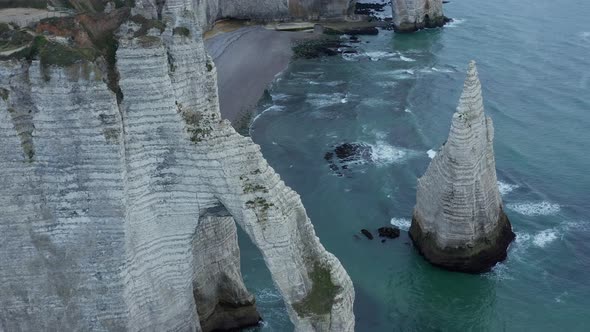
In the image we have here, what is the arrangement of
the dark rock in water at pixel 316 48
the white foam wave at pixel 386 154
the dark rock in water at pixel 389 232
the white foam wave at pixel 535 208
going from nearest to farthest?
the dark rock in water at pixel 389 232, the white foam wave at pixel 535 208, the white foam wave at pixel 386 154, the dark rock in water at pixel 316 48

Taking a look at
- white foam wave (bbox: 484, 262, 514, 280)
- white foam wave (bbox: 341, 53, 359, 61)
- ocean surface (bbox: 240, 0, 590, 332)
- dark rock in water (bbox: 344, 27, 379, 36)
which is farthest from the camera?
dark rock in water (bbox: 344, 27, 379, 36)

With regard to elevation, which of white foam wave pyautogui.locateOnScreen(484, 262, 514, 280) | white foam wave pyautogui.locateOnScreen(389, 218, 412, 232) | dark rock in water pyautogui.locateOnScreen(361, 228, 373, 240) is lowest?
white foam wave pyautogui.locateOnScreen(484, 262, 514, 280)

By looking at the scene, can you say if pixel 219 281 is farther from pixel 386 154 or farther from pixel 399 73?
pixel 399 73

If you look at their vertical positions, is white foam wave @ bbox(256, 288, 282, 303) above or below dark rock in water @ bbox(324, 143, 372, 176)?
below

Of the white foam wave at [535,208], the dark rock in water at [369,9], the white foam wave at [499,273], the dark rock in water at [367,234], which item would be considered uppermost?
the dark rock in water at [369,9]

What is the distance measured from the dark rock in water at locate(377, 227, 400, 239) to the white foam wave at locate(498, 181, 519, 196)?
328 inches

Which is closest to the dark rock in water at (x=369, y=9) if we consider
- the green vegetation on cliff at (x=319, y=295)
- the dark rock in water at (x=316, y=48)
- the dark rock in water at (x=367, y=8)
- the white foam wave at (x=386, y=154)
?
the dark rock in water at (x=367, y=8)

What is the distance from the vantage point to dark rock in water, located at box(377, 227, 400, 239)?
32469mm

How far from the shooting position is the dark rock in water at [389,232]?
3247 cm

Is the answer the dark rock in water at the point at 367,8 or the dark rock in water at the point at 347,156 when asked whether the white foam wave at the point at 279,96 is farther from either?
the dark rock in water at the point at 367,8

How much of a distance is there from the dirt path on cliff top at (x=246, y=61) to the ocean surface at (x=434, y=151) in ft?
5.84

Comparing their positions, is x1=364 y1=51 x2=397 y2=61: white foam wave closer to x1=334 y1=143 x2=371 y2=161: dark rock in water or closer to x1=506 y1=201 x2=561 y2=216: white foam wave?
x1=334 y1=143 x2=371 y2=161: dark rock in water

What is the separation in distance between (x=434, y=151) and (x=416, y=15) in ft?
109

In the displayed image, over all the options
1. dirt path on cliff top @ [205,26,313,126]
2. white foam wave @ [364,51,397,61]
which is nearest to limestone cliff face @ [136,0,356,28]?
dirt path on cliff top @ [205,26,313,126]
